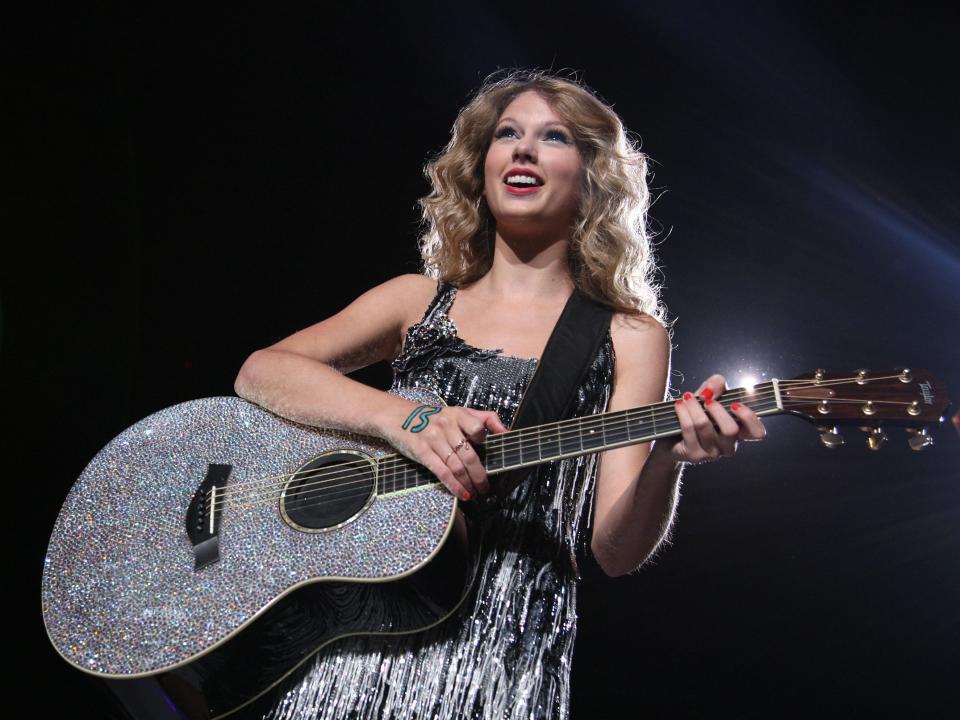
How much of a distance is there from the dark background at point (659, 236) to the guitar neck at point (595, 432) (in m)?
1.46

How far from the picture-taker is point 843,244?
2.81 m

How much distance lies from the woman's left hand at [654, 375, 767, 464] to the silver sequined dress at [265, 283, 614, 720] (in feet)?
1.44

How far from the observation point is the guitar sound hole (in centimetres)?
159

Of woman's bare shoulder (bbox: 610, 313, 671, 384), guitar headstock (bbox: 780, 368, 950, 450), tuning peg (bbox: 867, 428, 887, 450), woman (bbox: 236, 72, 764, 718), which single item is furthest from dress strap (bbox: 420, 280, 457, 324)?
tuning peg (bbox: 867, 428, 887, 450)

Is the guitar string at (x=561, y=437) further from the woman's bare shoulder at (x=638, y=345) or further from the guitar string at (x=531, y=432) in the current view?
the woman's bare shoulder at (x=638, y=345)

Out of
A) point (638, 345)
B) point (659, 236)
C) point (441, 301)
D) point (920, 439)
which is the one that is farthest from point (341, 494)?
point (659, 236)

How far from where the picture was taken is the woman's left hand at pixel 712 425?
1.45m

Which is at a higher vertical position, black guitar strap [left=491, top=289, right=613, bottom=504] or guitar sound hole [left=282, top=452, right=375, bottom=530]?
black guitar strap [left=491, top=289, right=613, bottom=504]

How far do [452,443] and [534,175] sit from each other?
984 millimetres

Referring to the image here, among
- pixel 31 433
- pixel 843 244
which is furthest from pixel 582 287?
pixel 31 433

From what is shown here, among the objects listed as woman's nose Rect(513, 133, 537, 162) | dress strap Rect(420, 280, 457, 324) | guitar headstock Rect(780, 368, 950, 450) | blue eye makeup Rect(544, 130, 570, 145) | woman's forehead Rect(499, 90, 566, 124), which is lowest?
guitar headstock Rect(780, 368, 950, 450)

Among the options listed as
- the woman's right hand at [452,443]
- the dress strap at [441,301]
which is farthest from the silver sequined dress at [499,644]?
the dress strap at [441,301]

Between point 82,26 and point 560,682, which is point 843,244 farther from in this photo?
point 82,26

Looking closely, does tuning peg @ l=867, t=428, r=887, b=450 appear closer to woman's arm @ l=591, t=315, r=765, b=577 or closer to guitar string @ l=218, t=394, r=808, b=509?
woman's arm @ l=591, t=315, r=765, b=577
